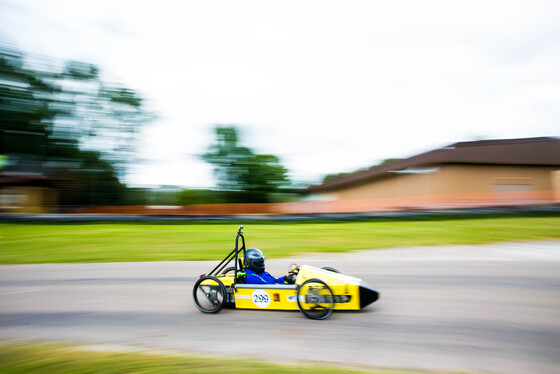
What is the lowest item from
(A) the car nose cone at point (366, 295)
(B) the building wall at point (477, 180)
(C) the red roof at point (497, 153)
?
(A) the car nose cone at point (366, 295)

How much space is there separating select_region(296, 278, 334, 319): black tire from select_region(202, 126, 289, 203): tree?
84.0 ft

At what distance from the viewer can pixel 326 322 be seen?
4.77m

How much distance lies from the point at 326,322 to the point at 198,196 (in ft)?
83.7

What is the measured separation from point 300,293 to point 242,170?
2640 centimetres

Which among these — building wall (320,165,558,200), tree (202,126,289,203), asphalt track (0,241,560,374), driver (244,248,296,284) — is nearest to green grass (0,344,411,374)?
asphalt track (0,241,560,374)

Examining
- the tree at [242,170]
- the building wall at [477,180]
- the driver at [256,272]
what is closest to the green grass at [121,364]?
the driver at [256,272]

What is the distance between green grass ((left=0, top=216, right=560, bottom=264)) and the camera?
10.3 m

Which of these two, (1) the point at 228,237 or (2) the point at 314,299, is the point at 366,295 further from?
(1) the point at 228,237

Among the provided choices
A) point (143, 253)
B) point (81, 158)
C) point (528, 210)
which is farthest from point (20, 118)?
point (528, 210)

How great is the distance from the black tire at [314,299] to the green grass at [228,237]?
4677 millimetres

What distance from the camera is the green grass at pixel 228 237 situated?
10.3m

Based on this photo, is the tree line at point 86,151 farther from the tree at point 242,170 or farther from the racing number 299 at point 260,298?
the racing number 299 at point 260,298

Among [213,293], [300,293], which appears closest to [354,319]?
[300,293]

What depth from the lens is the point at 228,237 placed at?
12.5 meters
